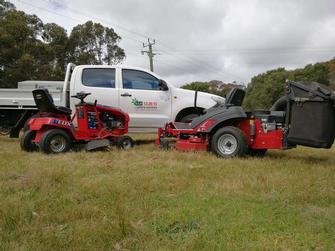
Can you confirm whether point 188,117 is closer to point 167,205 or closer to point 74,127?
point 74,127

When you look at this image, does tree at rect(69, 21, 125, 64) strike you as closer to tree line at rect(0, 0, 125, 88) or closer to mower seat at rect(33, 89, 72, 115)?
tree line at rect(0, 0, 125, 88)

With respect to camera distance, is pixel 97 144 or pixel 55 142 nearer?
pixel 55 142

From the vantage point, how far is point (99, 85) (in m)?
9.17

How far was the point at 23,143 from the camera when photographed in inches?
321

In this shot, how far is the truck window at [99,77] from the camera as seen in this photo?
9172 mm

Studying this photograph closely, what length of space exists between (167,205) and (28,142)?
16.7 ft

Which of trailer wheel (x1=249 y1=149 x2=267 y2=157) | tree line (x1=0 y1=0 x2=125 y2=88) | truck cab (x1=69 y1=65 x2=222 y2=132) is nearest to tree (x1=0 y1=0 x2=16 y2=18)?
tree line (x1=0 y1=0 x2=125 y2=88)

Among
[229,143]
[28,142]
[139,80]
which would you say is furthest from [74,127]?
[229,143]

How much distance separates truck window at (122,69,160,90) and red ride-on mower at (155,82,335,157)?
1.34 m

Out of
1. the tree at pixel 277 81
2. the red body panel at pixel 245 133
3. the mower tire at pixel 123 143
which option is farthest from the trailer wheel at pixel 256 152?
the tree at pixel 277 81

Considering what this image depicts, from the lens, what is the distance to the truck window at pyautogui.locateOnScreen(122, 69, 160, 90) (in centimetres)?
926

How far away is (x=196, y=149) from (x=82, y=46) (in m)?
31.3

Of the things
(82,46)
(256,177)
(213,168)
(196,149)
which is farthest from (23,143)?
(82,46)

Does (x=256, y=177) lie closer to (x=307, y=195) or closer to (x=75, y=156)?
(x=307, y=195)
